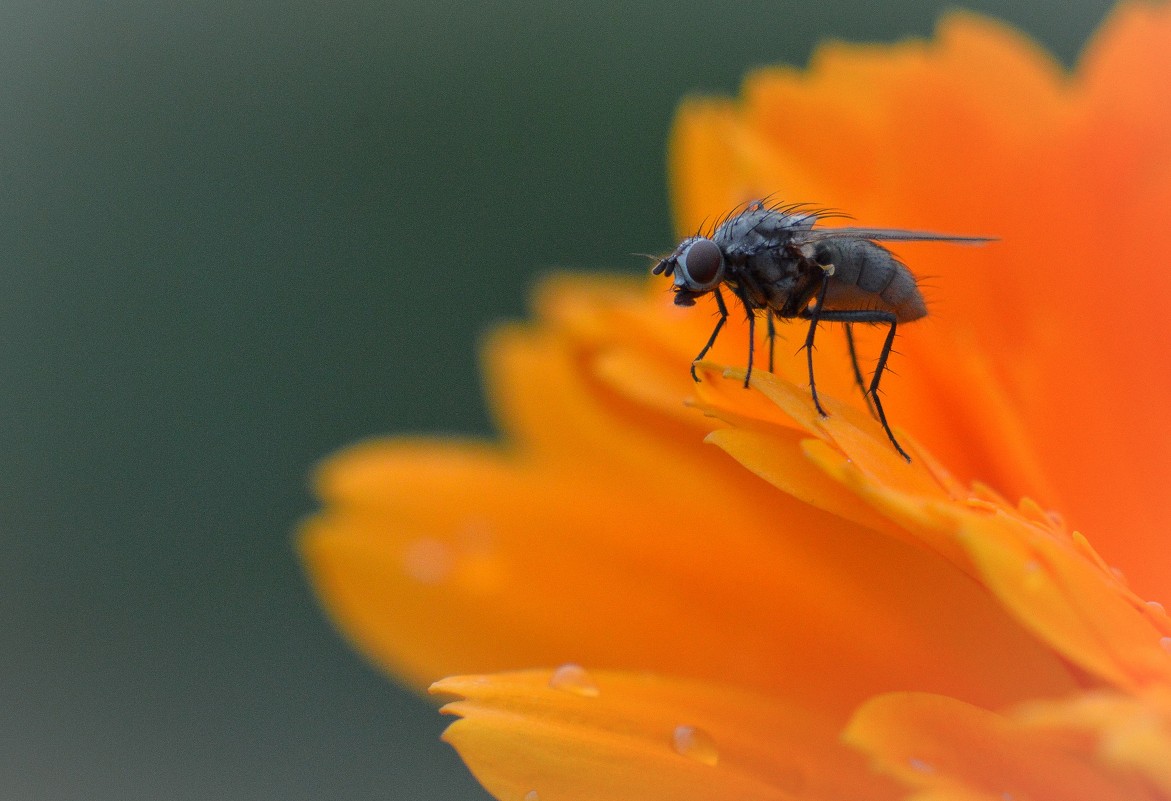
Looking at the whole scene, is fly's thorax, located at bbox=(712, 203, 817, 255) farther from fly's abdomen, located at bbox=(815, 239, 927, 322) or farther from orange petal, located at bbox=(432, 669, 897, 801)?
orange petal, located at bbox=(432, 669, 897, 801)

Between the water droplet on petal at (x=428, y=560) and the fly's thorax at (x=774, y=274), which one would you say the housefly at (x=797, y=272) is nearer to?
the fly's thorax at (x=774, y=274)

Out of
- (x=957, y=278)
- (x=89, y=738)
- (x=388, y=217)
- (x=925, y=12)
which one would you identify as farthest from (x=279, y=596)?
(x=925, y=12)

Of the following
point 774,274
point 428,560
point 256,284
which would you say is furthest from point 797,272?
point 256,284

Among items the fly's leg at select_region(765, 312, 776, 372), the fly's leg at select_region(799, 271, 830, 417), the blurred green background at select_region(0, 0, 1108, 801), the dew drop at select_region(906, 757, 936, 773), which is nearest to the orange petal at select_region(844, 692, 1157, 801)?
the dew drop at select_region(906, 757, 936, 773)

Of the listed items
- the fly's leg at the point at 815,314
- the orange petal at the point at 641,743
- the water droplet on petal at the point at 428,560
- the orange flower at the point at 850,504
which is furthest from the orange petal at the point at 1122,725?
the water droplet on petal at the point at 428,560

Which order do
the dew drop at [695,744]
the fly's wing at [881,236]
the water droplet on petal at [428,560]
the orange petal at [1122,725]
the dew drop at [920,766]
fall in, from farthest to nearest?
the water droplet on petal at [428,560] → the fly's wing at [881,236] → the dew drop at [695,744] → the dew drop at [920,766] → the orange petal at [1122,725]

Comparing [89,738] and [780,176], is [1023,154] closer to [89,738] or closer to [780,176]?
[780,176]
